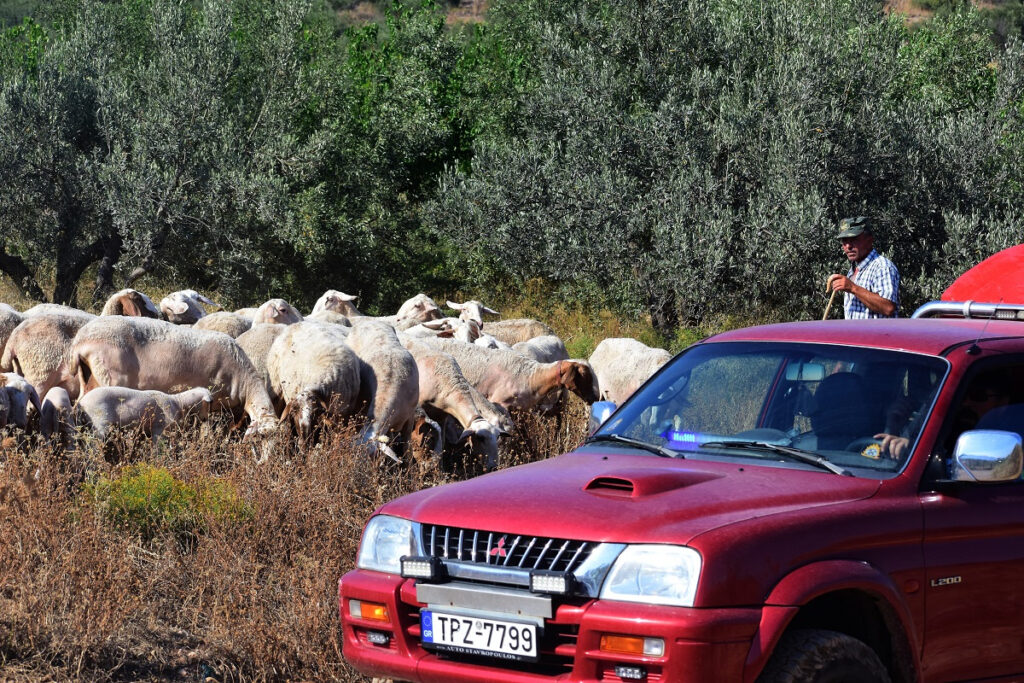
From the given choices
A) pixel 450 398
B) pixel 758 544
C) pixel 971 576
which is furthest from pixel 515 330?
pixel 758 544

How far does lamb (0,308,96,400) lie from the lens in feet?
36.5

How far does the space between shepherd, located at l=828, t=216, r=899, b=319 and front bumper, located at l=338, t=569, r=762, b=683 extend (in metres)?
5.12

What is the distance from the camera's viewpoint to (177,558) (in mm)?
6918

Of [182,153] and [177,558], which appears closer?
[177,558]

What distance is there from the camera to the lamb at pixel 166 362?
35.4ft

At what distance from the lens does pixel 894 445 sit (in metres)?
4.57

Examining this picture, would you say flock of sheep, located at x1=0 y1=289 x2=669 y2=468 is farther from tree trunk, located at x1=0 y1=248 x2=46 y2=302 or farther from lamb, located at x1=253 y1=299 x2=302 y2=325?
tree trunk, located at x1=0 y1=248 x2=46 y2=302

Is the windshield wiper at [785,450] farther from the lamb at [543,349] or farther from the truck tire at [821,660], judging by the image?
the lamb at [543,349]

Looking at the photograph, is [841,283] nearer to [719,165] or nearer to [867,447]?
[867,447]

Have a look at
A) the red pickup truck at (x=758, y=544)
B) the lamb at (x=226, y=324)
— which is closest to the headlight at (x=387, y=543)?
the red pickup truck at (x=758, y=544)

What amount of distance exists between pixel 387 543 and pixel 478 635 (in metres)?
0.60

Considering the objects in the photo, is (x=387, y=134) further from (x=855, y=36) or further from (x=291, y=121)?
(x=855, y=36)

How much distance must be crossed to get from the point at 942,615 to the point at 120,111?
1826cm

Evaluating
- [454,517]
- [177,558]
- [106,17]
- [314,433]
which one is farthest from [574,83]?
[454,517]
